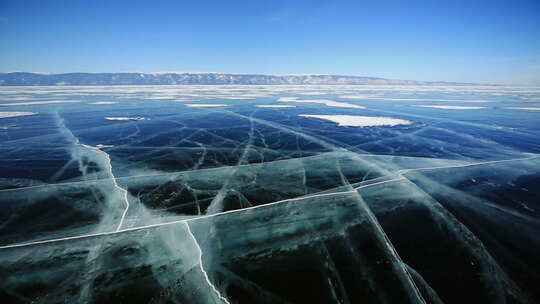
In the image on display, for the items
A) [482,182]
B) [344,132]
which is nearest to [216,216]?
[482,182]

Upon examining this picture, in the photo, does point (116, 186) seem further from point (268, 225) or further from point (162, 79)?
point (162, 79)

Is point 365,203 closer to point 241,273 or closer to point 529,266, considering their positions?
point 529,266

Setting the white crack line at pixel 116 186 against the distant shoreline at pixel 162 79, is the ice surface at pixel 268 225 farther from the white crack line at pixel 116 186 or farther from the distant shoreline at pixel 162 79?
the distant shoreline at pixel 162 79

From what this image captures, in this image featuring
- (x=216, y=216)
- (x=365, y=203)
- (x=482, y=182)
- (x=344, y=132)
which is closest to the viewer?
(x=216, y=216)

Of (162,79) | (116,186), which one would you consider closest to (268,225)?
(116,186)

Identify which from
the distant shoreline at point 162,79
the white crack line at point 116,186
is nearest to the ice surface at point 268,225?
the white crack line at point 116,186

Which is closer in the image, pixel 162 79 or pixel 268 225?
pixel 268 225

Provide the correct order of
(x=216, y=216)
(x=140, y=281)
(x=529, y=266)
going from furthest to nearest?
(x=216, y=216)
(x=529, y=266)
(x=140, y=281)

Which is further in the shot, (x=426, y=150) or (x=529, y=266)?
(x=426, y=150)
